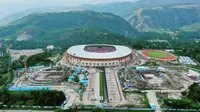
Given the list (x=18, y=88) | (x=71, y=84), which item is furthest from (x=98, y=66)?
(x=18, y=88)

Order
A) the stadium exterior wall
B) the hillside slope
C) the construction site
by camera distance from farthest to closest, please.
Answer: the hillside slope < the stadium exterior wall < the construction site

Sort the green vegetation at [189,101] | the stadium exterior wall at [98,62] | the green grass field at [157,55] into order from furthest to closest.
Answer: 1. the green grass field at [157,55]
2. the stadium exterior wall at [98,62]
3. the green vegetation at [189,101]

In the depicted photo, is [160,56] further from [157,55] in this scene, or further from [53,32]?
[53,32]

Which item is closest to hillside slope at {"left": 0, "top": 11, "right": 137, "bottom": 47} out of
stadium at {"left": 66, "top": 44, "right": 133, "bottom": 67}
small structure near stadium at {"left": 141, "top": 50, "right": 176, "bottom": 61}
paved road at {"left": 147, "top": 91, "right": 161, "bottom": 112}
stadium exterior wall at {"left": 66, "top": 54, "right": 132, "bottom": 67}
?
small structure near stadium at {"left": 141, "top": 50, "right": 176, "bottom": 61}

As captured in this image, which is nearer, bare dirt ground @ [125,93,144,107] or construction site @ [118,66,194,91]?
bare dirt ground @ [125,93,144,107]

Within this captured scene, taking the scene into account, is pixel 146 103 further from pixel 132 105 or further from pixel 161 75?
pixel 161 75

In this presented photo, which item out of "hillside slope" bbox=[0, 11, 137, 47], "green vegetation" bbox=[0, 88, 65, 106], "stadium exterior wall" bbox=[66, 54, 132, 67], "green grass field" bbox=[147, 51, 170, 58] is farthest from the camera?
"hillside slope" bbox=[0, 11, 137, 47]

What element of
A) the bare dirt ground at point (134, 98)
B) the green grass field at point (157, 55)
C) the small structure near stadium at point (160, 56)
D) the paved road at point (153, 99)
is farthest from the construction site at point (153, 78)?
the green grass field at point (157, 55)

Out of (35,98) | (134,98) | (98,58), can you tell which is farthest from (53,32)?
(134,98)

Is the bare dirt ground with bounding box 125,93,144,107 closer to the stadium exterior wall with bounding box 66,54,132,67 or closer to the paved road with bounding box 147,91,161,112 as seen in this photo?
the paved road with bounding box 147,91,161,112

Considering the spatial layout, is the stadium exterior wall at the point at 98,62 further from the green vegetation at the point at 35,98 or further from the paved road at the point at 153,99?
the green vegetation at the point at 35,98
